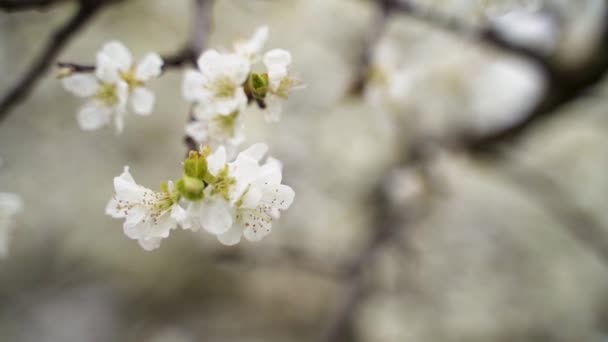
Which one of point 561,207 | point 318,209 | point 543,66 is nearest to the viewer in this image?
point 543,66

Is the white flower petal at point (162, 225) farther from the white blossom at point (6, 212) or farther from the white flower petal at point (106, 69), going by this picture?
the white blossom at point (6, 212)

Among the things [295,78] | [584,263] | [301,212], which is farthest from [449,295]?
[295,78]

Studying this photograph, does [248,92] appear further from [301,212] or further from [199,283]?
[199,283]

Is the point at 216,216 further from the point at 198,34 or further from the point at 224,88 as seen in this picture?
the point at 198,34

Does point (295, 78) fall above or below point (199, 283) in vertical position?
above

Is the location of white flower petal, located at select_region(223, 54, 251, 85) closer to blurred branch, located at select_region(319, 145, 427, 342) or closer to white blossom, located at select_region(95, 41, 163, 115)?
white blossom, located at select_region(95, 41, 163, 115)

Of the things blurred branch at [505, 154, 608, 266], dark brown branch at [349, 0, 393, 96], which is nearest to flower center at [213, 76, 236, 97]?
dark brown branch at [349, 0, 393, 96]

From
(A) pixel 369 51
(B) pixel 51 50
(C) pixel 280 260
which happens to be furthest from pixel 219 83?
(C) pixel 280 260
